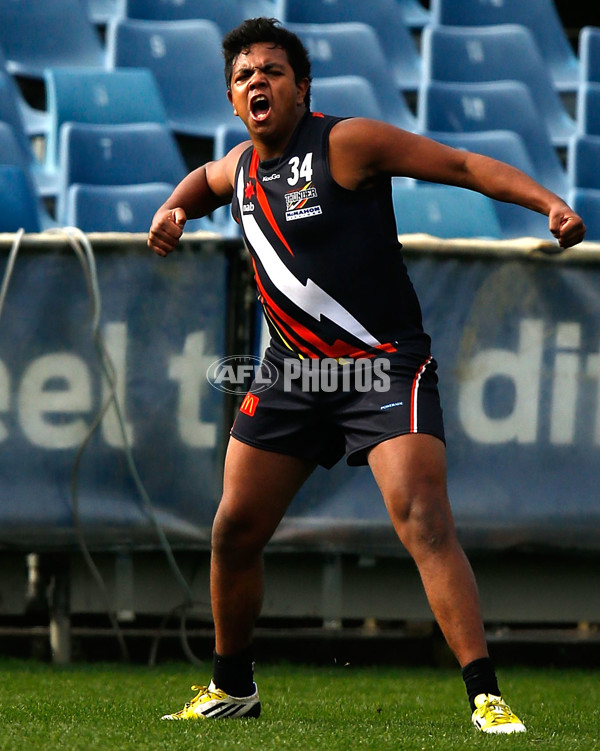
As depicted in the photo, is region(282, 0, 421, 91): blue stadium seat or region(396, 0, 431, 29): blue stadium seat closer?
region(282, 0, 421, 91): blue stadium seat

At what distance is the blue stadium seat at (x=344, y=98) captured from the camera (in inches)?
278

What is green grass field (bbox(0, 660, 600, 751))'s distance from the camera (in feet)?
9.04

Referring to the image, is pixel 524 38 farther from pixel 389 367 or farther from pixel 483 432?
pixel 389 367

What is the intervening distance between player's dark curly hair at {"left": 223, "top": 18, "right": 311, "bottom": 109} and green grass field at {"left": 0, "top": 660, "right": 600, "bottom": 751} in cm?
165

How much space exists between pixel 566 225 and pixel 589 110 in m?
5.70

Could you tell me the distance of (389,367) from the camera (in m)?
3.06

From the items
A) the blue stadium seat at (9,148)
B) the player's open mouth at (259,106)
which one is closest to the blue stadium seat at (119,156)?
the blue stadium seat at (9,148)

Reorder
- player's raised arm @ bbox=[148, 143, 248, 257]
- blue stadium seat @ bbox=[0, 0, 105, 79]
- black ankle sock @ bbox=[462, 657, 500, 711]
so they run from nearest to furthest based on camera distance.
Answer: black ankle sock @ bbox=[462, 657, 500, 711], player's raised arm @ bbox=[148, 143, 248, 257], blue stadium seat @ bbox=[0, 0, 105, 79]

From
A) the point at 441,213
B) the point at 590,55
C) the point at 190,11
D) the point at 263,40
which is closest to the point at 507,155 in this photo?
the point at 441,213

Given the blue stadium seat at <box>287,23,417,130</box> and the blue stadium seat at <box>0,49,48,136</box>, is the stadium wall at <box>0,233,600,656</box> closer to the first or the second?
the blue stadium seat at <box>0,49,48,136</box>

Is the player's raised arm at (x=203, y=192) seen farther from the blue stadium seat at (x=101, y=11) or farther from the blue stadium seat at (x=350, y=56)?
the blue stadium seat at (x=101, y=11)

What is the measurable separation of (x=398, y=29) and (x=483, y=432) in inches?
193

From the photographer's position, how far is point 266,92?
3.07 metres

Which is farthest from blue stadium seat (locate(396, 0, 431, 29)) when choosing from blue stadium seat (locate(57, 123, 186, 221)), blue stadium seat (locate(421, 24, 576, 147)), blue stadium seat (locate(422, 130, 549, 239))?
blue stadium seat (locate(57, 123, 186, 221))
